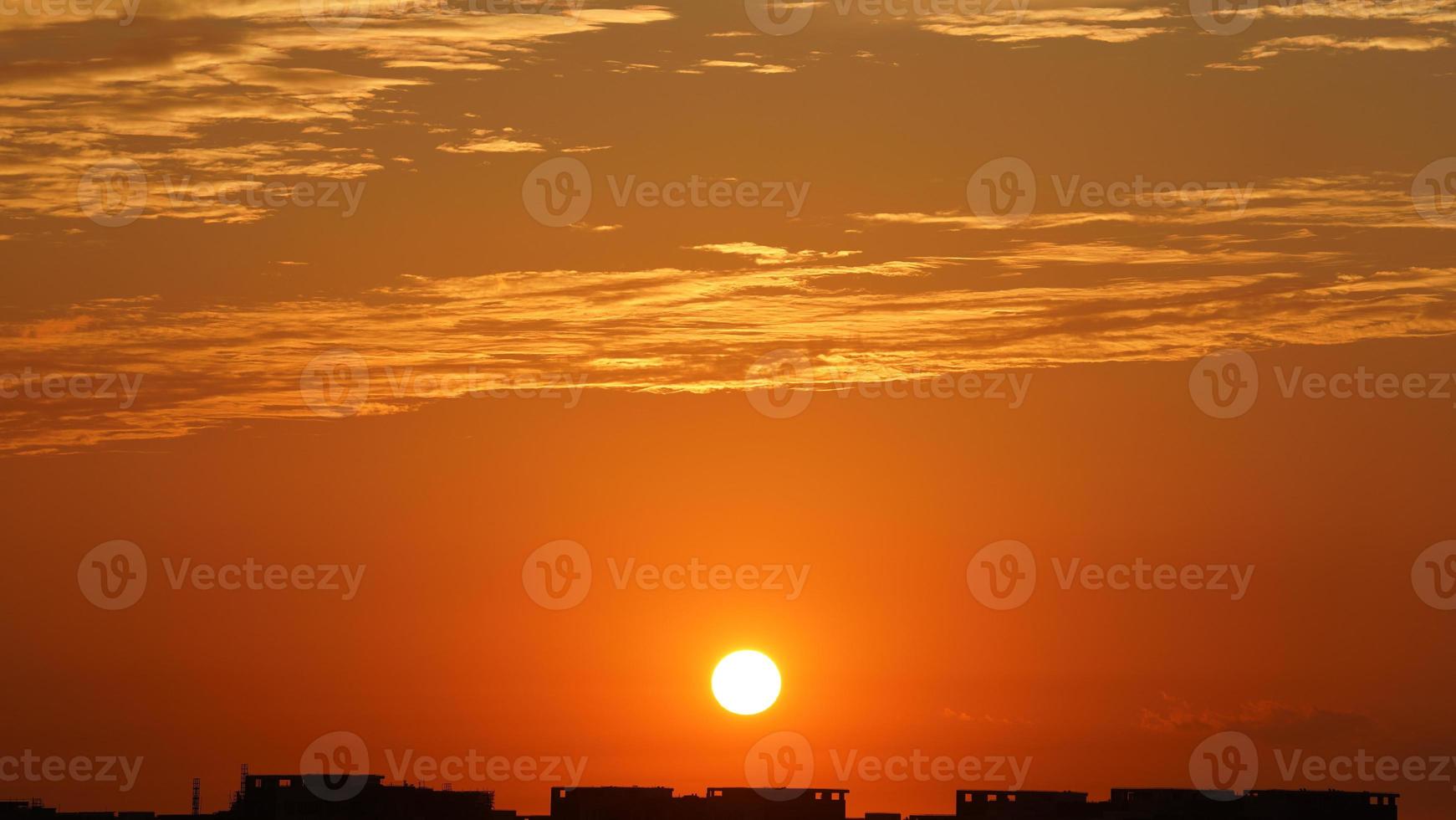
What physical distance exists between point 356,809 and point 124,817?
61.3ft

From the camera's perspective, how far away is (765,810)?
13312cm

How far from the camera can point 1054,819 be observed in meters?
126

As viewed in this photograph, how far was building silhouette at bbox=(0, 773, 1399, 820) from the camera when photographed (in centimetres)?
12675

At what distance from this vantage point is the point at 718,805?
13362 centimetres

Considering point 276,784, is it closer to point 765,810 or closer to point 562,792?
point 562,792

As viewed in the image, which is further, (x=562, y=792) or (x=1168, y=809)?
(x=562, y=792)

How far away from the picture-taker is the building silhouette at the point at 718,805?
416 feet

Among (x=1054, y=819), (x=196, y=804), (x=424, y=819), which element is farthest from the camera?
(x=196, y=804)

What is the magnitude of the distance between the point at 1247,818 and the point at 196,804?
257ft

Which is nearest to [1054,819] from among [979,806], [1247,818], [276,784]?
[979,806]

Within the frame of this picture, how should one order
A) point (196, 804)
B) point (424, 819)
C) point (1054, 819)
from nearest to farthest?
1. point (1054, 819)
2. point (424, 819)
3. point (196, 804)

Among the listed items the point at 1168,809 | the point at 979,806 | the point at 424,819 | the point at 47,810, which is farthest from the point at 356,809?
the point at 1168,809

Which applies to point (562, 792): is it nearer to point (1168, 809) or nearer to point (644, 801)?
point (644, 801)

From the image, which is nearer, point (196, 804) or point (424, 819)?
point (424, 819)
